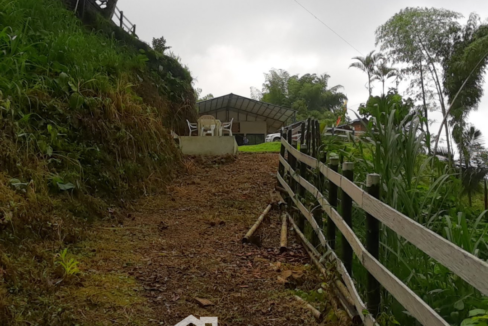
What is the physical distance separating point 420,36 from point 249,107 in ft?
35.7

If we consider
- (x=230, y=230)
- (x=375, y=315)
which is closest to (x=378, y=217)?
(x=375, y=315)

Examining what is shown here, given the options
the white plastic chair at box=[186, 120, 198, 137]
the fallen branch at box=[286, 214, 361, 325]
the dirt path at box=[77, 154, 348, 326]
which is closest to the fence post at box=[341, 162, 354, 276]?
the fallen branch at box=[286, 214, 361, 325]

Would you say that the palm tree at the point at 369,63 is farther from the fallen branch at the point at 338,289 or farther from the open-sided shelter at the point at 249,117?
the fallen branch at the point at 338,289

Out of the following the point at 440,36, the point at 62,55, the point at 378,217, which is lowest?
the point at 378,217

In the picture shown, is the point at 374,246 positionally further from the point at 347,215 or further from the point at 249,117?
the point at 249,117

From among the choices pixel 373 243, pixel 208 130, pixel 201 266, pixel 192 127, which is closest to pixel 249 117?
pixel 208 130

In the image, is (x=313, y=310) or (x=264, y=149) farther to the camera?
(x=264, y=149)

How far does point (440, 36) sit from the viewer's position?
20.8 meters

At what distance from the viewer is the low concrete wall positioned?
30.5 ft

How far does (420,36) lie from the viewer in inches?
845

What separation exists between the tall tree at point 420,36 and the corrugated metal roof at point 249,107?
7235mm

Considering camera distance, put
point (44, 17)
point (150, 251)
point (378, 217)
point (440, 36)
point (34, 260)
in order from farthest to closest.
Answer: point (440, 36)
point (44, 17)
point (150, 251)
point (34, 260)
point (378, 217)

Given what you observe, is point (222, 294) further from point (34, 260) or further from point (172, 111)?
point (172, 111)

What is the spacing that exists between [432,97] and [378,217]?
73.8 ft
